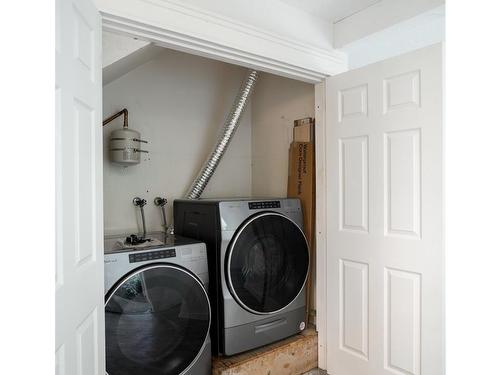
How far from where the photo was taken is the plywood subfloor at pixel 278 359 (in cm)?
189

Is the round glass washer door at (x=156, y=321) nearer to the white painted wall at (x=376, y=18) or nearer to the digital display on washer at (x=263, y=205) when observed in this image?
the digital display on washer at (x=263, y=205)

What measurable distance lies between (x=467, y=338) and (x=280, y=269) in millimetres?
1615

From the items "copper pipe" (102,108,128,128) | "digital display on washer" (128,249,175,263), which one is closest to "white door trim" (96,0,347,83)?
"copper pipe" (102,108,128,128)

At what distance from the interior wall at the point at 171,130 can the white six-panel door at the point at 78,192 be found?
1120mm

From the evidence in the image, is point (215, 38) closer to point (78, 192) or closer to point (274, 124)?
point (78, 192)

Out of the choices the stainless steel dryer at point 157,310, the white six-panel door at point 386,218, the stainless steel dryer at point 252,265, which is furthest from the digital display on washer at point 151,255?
the white six-panel door at point 386,218

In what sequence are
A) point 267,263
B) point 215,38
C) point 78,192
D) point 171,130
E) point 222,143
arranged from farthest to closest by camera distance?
A: point 171,130 → point 222,143 → point 267,263 → point 215,38 → point 78,192

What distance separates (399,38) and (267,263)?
1721mm

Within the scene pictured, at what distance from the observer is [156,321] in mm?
1659

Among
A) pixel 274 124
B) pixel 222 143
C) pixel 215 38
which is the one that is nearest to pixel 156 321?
pixel 222 143

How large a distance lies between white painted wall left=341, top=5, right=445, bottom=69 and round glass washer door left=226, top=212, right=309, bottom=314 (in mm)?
1268

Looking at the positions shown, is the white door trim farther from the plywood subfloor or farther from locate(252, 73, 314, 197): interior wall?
the plywood subfloor
